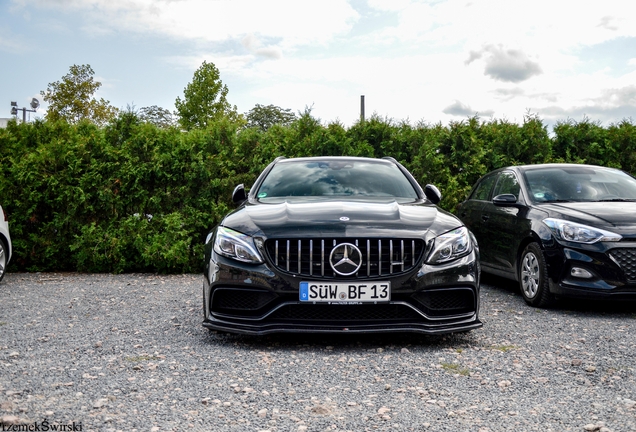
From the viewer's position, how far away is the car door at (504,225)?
25.6ft

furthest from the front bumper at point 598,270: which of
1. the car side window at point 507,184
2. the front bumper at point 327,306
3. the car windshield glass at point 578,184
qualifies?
the front bumper at point 327,306

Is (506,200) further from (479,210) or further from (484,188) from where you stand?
(484,188)

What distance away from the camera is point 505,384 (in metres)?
4.29

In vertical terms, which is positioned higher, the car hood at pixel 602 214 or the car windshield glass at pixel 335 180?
the car windshield glass at pixel 335 180

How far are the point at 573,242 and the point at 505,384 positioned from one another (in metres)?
3.03

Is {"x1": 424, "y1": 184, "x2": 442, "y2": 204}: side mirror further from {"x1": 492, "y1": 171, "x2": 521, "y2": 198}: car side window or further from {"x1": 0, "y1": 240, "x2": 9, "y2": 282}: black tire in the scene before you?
{"x1": 0, "y1": 240, "x2": 9, "y2": 282}: black tire

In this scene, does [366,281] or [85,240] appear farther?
[85,240]

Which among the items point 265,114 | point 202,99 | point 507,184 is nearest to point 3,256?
point 507,184

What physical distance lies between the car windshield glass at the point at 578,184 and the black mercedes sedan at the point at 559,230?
0.01 m

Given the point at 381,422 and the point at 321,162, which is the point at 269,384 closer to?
the point at 381,422

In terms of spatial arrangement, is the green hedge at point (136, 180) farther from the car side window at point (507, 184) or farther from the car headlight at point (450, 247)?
the car headlight at point (450, 247)

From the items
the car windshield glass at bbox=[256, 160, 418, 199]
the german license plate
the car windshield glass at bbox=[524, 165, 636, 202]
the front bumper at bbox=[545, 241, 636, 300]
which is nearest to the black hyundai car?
the german license plate

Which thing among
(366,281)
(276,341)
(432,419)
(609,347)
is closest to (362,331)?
(366,281)

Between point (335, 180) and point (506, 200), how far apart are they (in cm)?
229
